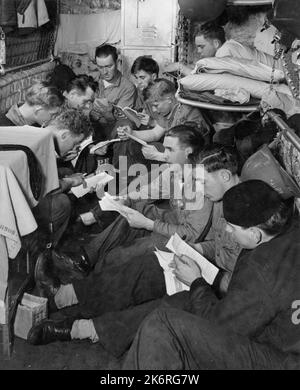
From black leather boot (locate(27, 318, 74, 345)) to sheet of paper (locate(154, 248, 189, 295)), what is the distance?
50 centimetres

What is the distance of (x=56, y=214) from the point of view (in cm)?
328

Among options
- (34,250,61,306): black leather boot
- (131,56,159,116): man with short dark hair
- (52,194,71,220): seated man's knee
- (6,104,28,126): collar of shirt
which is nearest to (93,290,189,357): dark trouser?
(34,250,61,306): black leather boot

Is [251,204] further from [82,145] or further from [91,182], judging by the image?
[82,145]

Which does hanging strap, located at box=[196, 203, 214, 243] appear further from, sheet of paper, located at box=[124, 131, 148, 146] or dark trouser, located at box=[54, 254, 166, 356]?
sheet of paper, located at box=[124, 131, 148, 146]

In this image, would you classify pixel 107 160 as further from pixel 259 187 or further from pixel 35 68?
pixel 35 68

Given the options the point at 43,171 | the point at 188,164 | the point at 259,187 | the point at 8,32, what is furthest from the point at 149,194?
the point at 8,32

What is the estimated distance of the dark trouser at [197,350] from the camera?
1.88 metres

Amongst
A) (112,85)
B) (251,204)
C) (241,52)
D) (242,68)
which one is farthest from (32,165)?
(112,85)

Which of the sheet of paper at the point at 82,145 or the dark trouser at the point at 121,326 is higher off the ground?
the sheet of paper at the point at 82,145

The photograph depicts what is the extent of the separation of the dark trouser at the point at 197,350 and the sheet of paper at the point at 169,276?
0.57 m

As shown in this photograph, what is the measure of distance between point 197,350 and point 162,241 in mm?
956

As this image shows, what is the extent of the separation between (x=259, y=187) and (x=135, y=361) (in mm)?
784

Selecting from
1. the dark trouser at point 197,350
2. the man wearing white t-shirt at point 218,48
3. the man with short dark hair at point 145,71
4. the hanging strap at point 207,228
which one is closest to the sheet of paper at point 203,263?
the hanging strap at point 207,228

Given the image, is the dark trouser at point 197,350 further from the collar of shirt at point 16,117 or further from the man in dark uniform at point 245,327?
the collar of shirt at point 16,117
